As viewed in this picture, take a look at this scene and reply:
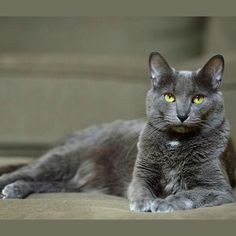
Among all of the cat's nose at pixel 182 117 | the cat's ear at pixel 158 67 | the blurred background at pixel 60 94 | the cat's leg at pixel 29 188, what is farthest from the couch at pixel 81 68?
the cat's nose at pixel 182 117

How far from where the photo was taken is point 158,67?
72.9 inches

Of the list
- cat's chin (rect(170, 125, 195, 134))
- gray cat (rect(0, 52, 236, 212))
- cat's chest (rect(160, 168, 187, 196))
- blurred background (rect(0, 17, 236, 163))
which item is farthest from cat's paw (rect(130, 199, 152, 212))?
blurred background (rect(0, 17, 236, 163))

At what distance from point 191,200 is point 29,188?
0.68m

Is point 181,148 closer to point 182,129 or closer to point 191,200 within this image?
point 182,129

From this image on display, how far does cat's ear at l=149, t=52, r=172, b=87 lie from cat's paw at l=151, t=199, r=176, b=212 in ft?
1.36

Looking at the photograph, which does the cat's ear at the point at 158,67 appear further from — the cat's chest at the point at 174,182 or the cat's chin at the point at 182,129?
the cat's chest at the point at 174,182

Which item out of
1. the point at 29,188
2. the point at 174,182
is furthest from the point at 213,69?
the point at 29,188

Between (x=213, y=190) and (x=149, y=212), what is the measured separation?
0.80 ft

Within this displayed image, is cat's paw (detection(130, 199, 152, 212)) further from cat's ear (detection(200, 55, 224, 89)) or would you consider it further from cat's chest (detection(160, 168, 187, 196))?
cat's ear (detection(200, 55, 224, 89))

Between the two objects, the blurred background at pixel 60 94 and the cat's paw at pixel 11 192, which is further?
the blurred background at pixel 60 94

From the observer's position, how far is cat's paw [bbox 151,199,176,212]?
5.36 ft

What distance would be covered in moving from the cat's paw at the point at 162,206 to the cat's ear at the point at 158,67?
41 cm

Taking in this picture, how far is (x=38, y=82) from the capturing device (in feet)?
9.47

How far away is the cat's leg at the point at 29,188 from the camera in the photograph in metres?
1.98
